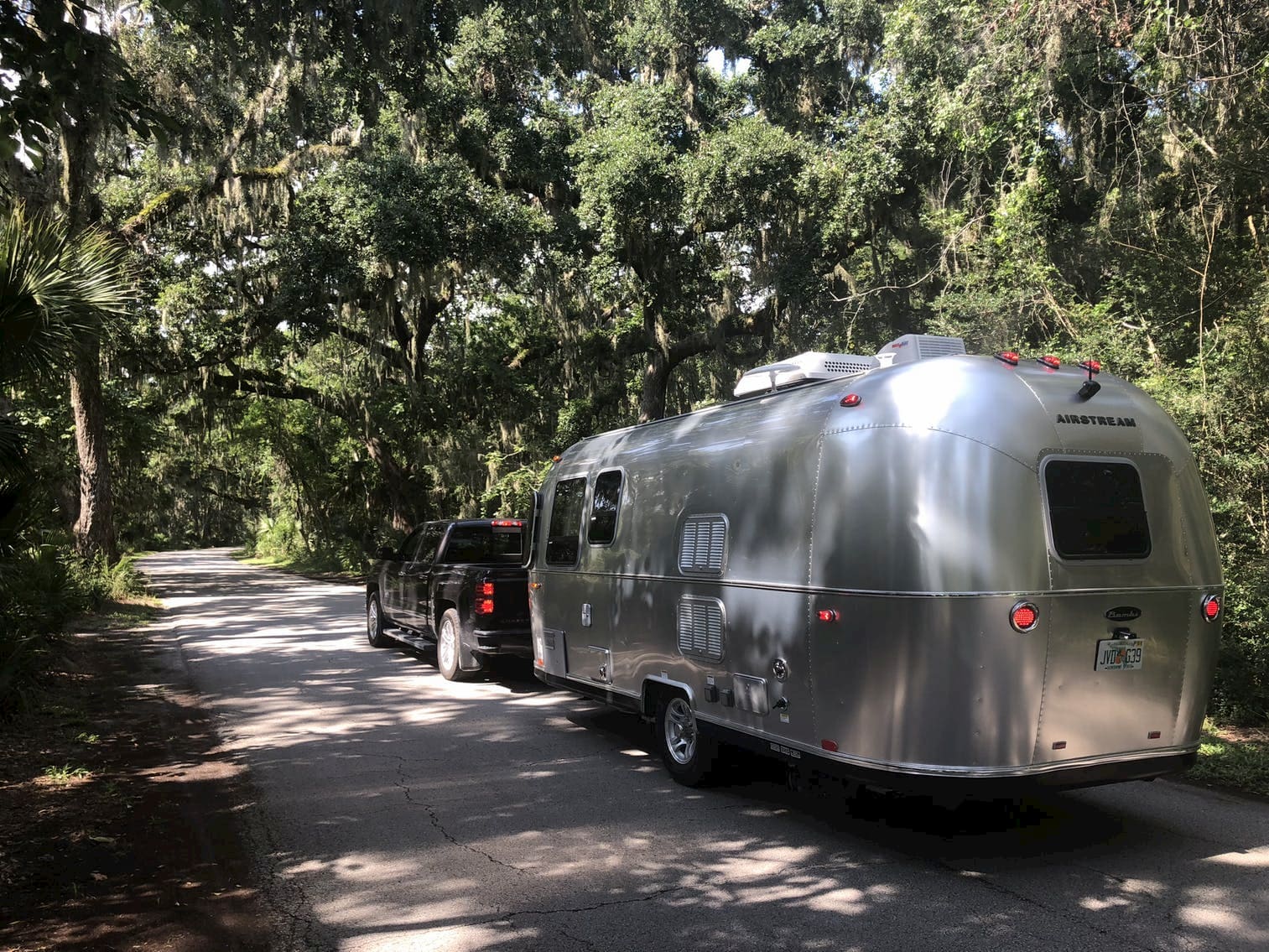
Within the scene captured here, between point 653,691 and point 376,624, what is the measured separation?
8.14 metres

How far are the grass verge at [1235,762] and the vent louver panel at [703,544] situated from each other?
11.6 ft

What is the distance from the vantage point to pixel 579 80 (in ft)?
67.8

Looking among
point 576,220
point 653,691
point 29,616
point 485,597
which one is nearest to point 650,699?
point 653,691

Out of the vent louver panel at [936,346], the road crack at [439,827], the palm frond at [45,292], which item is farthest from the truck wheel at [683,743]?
the palm frond at [45,292]

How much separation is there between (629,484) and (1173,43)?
7.73 m

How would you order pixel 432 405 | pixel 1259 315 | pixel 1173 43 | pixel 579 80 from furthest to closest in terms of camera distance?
pixel 432 405 → pixel 579 80 → pixel 1173 43 → pixel 1259 315

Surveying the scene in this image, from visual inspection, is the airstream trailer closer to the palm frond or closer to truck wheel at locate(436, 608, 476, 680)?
truck wheel at locate(436, 608, 476, 680)

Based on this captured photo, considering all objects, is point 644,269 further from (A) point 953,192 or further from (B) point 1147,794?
(B) point 1147,794

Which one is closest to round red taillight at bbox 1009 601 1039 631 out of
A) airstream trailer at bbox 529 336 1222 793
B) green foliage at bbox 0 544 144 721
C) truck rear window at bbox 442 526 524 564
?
airstream trailer at bbox 529 336 1222 793

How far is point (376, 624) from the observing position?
14.3m

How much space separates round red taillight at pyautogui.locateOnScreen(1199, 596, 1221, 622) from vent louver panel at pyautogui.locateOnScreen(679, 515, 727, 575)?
284 cm

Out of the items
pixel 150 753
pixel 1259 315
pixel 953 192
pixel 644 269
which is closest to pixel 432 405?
pixel 644 269

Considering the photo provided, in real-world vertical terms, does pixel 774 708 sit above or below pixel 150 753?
above

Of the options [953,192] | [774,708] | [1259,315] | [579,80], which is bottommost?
[774,708]
